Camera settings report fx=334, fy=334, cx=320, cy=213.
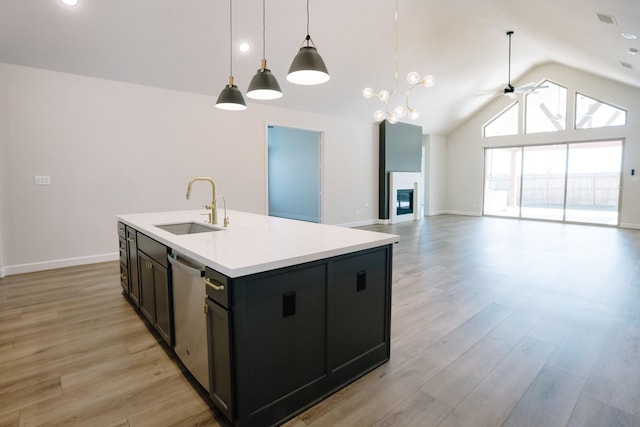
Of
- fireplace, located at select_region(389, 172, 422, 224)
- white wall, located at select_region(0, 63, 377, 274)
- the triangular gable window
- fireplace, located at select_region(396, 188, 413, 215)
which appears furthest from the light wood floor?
the triangular gable window

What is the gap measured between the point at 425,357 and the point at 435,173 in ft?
31.3

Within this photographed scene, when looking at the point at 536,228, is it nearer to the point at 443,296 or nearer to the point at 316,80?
the point at 443,296

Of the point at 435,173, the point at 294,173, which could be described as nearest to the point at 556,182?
the point at 435,173

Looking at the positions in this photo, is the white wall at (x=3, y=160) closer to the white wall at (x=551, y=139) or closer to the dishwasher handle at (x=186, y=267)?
the dishwasher handle at (x=186, y=267)

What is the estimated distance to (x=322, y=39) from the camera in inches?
208

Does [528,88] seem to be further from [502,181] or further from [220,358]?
[220,358]

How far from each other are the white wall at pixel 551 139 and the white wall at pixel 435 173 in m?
0.22

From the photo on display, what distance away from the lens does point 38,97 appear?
170 inches

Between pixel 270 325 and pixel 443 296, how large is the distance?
8.02 ft

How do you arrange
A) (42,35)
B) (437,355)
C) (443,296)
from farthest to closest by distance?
(42,35) < (443,296) < (437,355)

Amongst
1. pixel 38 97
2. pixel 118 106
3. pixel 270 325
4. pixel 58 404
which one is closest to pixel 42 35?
pixel 38 97

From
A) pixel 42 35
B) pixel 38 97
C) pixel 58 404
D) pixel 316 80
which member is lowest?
pixel 58 404

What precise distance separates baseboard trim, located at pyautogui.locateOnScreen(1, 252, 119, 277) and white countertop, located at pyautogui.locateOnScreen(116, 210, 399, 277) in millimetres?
2762

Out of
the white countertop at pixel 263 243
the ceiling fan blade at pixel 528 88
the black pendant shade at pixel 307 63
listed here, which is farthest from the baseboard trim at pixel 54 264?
the ceiling fan blade at pixel 528 88
